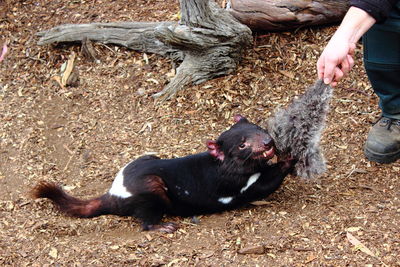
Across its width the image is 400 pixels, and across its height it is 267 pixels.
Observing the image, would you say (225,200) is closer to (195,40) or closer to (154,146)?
(154,146)

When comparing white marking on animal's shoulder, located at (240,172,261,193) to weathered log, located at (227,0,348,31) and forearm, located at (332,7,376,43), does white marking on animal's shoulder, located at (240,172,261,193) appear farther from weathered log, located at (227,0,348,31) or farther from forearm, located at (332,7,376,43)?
weathered log, located at (227,0,348,31)

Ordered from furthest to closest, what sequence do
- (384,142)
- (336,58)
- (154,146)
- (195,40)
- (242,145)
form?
(195,40) → (154,146) → (384,142) → (242,145) → (336,58)

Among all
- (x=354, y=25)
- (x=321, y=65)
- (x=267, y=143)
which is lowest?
(x=267, y=143)

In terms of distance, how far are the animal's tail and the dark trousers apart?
178 centimetres

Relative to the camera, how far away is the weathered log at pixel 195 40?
4254mm

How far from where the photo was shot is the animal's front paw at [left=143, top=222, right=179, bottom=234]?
3299 millimetres

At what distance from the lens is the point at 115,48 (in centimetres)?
493

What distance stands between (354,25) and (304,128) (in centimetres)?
79

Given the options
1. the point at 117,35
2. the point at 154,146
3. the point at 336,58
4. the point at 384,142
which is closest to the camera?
the point at 336,58

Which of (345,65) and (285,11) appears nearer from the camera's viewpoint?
(345,65)

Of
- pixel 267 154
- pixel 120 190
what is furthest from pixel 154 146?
pixel 267 154

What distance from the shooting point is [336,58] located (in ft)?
8.07

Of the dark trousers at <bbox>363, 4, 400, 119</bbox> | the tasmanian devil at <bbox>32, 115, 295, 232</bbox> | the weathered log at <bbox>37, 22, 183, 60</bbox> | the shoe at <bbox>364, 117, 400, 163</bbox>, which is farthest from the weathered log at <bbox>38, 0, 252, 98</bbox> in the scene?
the shoe at <bbox>364, 117, 400, 163</bbox>

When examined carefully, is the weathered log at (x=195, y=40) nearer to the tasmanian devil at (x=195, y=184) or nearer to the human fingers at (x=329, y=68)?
the tasmanian devil at (x=195, y=184)
